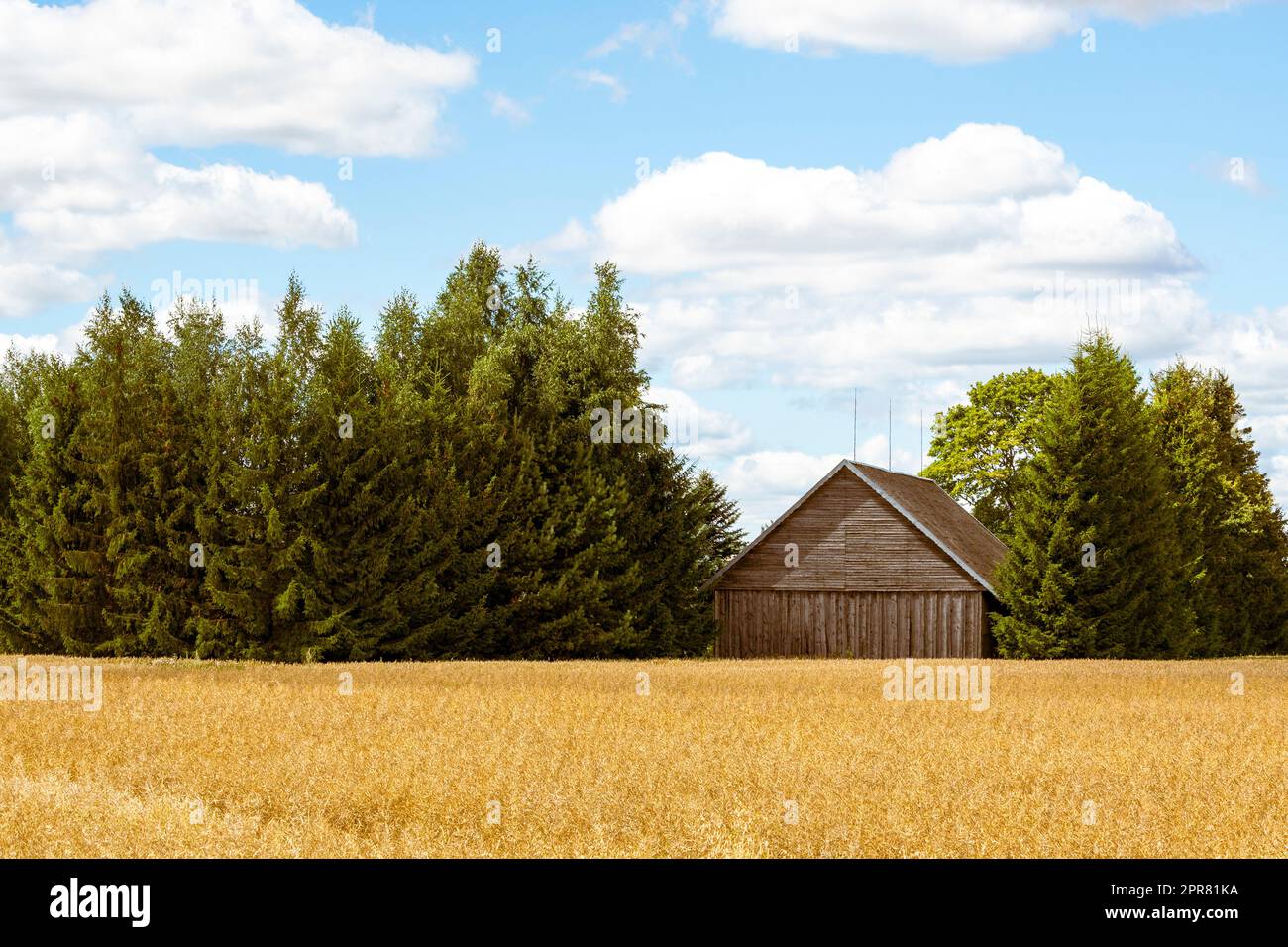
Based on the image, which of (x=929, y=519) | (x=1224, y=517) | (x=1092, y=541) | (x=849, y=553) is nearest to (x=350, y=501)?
(x=849, y=553)

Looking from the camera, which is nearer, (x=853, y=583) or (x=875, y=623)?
(x=875, y=623)

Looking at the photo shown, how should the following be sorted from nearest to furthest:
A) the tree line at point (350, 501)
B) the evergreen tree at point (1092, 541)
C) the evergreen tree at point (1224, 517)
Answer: the tree line at point (350, 501)
the evergreen tree at point (1092, 541)
the evergreen tree at point (1224, 517)

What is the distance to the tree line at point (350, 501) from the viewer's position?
1885 inches

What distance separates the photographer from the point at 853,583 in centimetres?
5481

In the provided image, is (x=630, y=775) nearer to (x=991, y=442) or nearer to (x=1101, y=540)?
(x=1101, y=540)

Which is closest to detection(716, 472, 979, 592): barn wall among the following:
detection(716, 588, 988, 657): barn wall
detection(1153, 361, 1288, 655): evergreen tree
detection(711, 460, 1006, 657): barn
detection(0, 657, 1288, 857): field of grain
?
detection(711, 460, 1006, 657): barn

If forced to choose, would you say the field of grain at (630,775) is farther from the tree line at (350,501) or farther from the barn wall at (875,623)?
the barn wall at (875,623)

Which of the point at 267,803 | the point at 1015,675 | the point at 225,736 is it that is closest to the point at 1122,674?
the point at 1015,675

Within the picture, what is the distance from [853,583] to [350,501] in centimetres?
1847

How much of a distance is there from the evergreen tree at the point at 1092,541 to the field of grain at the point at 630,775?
2376 cm

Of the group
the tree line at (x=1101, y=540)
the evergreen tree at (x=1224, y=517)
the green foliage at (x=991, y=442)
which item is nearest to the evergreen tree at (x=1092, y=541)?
the tree line at (x=1101, y=540)

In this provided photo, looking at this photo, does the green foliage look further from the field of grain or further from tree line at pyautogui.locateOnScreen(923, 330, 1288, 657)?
the field of grain

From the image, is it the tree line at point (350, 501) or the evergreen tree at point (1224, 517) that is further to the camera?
the evergreen tree at point (1224, 517)

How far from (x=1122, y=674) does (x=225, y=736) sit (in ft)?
83.3
